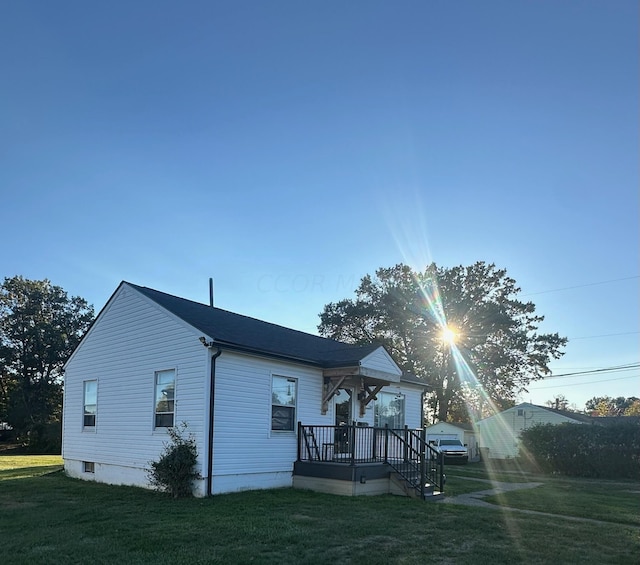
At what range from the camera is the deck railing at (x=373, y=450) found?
13.1 meters

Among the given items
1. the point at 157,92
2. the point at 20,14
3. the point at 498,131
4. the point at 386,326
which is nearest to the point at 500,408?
the point at 386,326

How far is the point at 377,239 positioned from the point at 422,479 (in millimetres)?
7456

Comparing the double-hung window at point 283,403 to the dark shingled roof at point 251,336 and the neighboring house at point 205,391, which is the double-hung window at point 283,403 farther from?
the dark shingled roof at point 251,336

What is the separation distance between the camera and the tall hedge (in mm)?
23828

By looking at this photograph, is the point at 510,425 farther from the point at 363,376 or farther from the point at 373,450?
the point at 373,450

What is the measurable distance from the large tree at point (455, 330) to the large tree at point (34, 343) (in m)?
21.3

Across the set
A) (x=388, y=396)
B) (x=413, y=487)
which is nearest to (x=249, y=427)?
(x=413, y=487)

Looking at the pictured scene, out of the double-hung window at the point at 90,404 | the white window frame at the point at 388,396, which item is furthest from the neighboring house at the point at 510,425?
the double-hung window at the point at 90,404

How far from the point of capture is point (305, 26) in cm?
1139

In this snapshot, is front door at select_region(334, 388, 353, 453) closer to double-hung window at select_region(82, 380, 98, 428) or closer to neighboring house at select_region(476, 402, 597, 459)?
double-hung window at select_region(82, 380, 98, 428)

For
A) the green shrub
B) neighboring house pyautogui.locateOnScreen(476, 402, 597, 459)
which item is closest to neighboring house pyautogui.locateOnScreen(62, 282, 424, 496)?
the green shrub

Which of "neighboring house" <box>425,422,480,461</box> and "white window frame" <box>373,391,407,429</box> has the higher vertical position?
"white window frame" <box>373,391,407,429</box>

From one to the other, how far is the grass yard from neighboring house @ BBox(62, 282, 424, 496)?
114 centimetres

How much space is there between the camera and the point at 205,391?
12.0 m
